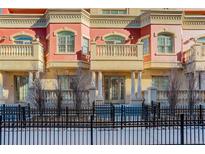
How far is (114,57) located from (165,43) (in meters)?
3.65

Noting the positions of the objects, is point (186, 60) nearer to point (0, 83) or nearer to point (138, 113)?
point (138, 113)

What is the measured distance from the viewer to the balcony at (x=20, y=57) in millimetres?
16953

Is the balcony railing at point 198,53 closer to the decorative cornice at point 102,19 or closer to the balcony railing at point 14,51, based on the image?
the decorative cornice at point 102,19

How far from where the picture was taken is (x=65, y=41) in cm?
1838

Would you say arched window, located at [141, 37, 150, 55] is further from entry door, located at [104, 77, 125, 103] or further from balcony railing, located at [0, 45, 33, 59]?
balcony railing, located at [0, 45, 33, 59]

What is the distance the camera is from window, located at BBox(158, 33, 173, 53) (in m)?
18.5

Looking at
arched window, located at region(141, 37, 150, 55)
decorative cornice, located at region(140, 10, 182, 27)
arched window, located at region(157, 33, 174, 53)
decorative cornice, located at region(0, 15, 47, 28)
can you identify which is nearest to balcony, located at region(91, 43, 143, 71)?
arched window, located at region(141, 37, 150, 55)

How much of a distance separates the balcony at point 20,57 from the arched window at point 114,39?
431 cm

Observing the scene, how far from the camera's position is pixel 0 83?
17391 mm

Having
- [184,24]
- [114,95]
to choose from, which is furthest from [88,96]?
[184,24]

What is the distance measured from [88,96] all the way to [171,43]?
652 centimetres

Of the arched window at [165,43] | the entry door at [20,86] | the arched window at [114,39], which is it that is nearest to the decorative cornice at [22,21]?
the entry door at [20,86]

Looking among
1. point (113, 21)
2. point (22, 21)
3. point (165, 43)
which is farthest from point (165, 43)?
point (22, 21)

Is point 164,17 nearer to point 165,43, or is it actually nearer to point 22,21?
point 165,43
